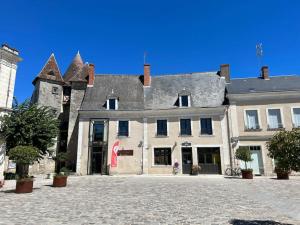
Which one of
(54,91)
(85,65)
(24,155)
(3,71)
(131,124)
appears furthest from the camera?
(85,65)

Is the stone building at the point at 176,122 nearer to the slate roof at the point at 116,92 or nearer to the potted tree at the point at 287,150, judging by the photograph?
the slate roof at the point at 116,92

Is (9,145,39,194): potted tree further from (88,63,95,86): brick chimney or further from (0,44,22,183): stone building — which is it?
(88,63,95,86): brick chimney

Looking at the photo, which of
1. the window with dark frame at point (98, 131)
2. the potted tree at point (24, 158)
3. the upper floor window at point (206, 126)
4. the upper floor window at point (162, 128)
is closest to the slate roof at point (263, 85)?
the upper floor window at point (206, 126)

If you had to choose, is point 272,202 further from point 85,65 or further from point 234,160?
point 85,65

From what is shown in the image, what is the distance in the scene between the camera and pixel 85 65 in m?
30.4

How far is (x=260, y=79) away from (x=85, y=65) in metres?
19.4

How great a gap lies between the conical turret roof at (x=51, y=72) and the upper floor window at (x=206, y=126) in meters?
15.9

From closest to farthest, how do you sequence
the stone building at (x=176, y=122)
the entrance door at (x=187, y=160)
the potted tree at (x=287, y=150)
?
the potted tree at (x=287, y=150) → the stone building at (x=176, y=122) → the entrance door at (x=187, y=160)

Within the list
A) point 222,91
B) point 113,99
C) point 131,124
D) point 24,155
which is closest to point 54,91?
point 113,99

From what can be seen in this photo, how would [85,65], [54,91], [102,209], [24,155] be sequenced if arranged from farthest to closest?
[85,65] < [54,91] < [24,155] < [102,209]

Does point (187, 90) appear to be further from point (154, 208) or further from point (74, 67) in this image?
point (154, 208)

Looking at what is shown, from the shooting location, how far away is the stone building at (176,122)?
22562 mm

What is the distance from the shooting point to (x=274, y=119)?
22.6 m

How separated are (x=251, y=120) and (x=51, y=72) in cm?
2117
